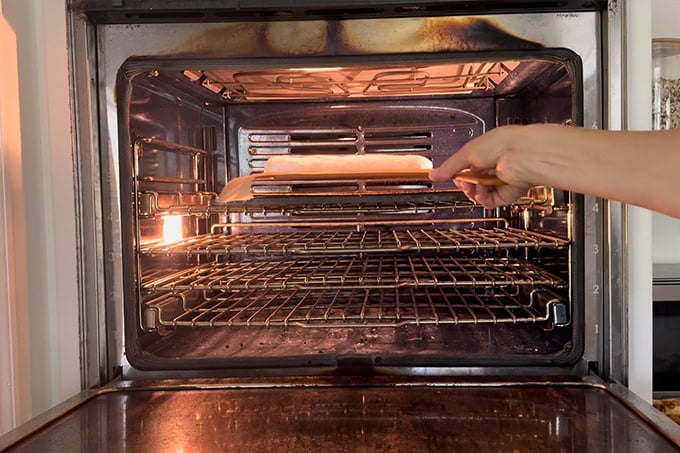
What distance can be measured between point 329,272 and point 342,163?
0.26 metres

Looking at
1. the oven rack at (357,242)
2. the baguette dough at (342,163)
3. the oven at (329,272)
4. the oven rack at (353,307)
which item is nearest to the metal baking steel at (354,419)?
the oven at (329,272)

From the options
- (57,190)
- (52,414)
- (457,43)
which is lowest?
(52,414)

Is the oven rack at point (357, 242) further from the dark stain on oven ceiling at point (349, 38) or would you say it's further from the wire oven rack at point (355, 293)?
the dark stain on oven ceiling at point (349, 38)

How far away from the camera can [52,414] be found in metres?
0.87

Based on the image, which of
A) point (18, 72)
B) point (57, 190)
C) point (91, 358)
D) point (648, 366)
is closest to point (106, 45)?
point (18, 72)

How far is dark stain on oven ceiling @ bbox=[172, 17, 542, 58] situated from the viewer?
3.22 feet

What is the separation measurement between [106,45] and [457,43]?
586 millimetres

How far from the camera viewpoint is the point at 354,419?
33.7 inches

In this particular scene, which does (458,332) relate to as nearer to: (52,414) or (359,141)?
(359,141)

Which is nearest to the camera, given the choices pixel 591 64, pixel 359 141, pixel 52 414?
pixel 52 414

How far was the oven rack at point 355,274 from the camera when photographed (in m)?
1.08

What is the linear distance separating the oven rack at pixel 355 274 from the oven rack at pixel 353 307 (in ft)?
0.14

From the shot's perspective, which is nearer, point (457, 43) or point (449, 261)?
point (457, 43)

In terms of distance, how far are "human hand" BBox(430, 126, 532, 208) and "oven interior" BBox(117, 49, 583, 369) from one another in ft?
0.61
